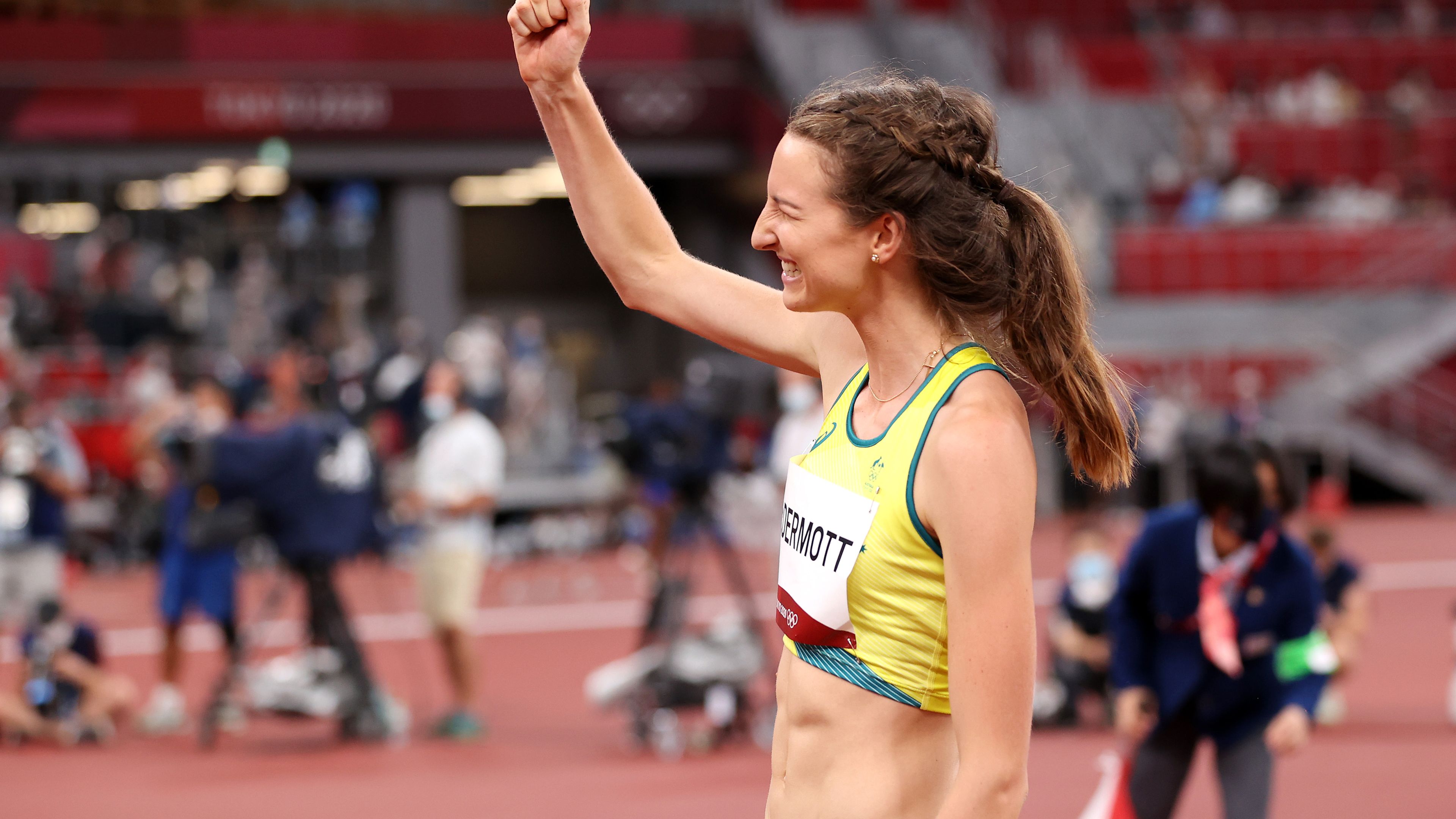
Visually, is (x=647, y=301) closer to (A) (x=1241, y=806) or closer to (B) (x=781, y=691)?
(B) (x=781, y=691)

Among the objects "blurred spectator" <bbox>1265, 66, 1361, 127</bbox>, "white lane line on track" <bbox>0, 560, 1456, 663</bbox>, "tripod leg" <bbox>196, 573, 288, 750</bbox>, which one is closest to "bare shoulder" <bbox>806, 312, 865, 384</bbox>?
"tripod leg" <bbox>196, 573, 288, 750</bbox>

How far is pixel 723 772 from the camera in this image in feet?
26.8

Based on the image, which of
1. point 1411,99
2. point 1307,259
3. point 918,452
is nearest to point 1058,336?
point 918,452

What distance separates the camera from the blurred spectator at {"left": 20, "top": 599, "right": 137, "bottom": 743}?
29.9 feet

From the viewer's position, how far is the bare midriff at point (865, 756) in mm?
2062

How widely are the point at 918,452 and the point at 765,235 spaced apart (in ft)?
1.22

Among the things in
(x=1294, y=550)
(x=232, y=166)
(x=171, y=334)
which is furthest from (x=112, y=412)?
(x=1294, y=550)

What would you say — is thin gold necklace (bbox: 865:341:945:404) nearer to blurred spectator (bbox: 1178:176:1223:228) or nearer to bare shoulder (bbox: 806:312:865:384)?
bare shoulder (bbox: 806:312:865:384)

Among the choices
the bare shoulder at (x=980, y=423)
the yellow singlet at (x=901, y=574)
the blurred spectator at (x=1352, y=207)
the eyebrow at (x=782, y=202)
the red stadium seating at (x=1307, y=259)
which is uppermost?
the blurred spectator at (x=1352, y=207)

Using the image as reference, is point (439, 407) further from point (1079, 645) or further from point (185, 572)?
point (1079, 645)

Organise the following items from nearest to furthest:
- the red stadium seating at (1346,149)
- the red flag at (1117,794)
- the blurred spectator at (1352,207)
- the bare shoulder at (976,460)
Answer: the bare shoulder at (976,460) → the red flag at (1117,794) → the blurred spectator at (1352,207) → the red stadium seating at (1346,149)

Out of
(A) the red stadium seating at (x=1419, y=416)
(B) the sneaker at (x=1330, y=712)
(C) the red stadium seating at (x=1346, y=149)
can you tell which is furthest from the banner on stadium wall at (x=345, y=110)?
(B) the sneaker at (x=1330, y=712)

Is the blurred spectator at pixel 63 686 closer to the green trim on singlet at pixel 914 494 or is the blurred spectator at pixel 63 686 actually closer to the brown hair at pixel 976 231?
the brown hair at pixel 976 231

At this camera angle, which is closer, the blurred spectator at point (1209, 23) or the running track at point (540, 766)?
the running track at point (540, 766)
